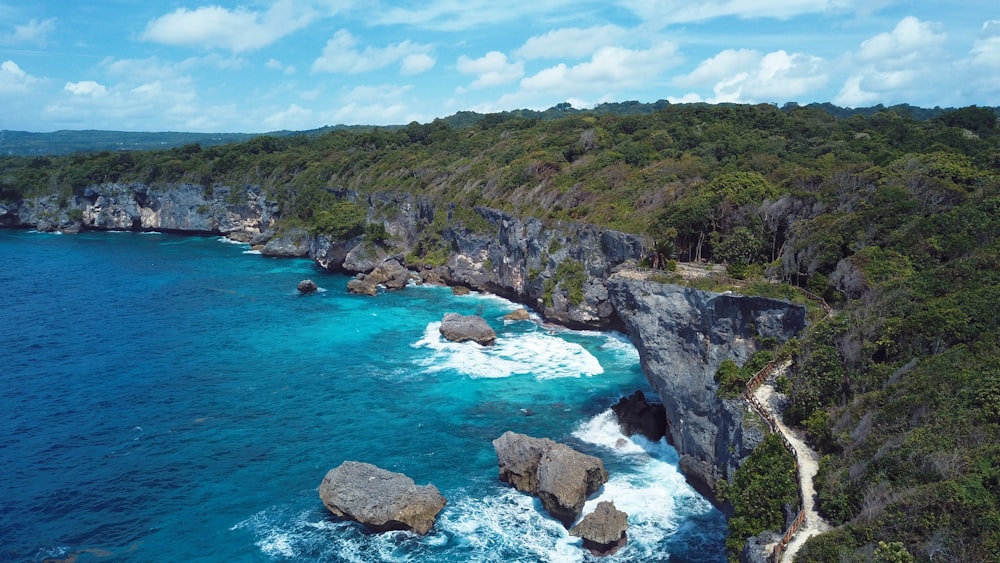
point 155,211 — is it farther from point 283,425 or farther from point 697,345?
point 697,345

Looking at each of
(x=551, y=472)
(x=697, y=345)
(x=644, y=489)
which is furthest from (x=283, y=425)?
(x=697, y=345)

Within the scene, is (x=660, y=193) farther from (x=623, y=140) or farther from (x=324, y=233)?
(x=324, y=233)

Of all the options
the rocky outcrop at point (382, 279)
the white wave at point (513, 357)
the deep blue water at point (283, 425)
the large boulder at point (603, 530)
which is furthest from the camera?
the rocky outcrop at point (382, 279)

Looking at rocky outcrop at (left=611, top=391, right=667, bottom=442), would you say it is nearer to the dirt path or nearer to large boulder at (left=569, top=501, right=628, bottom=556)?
large boulder at (left=569, top=501, right=628, bottom=556)

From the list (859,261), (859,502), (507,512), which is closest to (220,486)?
(507,512)

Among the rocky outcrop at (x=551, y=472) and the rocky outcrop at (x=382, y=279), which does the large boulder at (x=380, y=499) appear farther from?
the rocky outcrop at (x=382, y=279)

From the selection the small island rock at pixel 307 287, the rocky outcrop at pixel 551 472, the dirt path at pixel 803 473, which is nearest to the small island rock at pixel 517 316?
the small island rock at pixel 307 287
